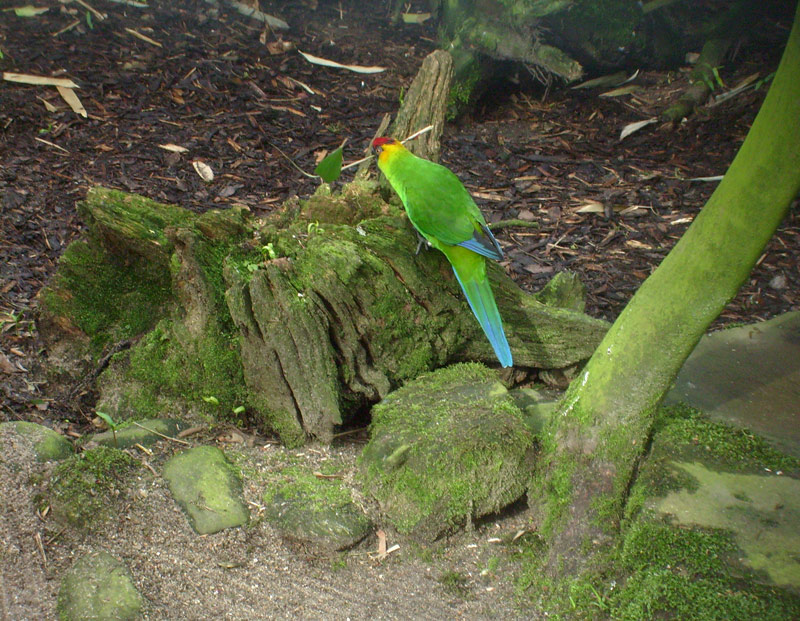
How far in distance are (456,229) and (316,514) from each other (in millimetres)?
1189

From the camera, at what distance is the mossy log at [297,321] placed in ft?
8.48

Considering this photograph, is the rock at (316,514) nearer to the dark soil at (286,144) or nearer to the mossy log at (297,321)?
the mossy log at (297,321)

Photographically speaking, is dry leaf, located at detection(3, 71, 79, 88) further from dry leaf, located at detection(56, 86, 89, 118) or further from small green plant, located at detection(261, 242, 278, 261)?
small green plant, located at detection(261, 242, 278, 261)

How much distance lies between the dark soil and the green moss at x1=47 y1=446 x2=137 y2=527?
2.33 ft

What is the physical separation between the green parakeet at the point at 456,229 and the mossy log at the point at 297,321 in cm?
18

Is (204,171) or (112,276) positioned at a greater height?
(112,276)

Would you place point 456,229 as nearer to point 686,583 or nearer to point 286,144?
point 686,583

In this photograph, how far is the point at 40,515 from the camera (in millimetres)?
2061

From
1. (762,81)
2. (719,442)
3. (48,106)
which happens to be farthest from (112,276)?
(762,81)

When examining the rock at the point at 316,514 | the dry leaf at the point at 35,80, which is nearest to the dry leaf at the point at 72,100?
the dry leaf at the point at 35,80

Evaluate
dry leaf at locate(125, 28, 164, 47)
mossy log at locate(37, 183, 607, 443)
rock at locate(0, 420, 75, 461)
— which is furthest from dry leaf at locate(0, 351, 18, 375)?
dry leaf at locate(125, 28, 164, 47)

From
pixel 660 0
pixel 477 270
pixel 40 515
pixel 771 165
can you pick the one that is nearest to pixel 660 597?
pixel 771 165

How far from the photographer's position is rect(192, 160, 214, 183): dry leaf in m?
4.85

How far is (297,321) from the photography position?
2547mm
